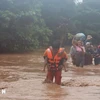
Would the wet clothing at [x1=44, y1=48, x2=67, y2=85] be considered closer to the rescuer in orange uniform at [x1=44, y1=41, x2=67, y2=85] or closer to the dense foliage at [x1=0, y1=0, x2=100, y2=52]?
the rescuer in orange uniform at [x1=44, y1=41, x2=67, y2=85]

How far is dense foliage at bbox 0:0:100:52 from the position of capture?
961 inches

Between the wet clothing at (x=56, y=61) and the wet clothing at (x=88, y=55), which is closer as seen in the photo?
the wet clothing at (x=56, y=61)

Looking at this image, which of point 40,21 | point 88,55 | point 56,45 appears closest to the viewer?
point 56,45

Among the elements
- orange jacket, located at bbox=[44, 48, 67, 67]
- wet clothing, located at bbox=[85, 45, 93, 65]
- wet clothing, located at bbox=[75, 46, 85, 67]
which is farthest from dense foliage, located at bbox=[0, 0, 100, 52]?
orange jacket, located at bbox=[44, 48, 67, 67]

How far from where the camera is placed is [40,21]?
93.8ft

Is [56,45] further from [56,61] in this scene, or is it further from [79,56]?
[79,56]

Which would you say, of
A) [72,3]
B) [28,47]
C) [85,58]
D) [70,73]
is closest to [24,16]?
[28,47]

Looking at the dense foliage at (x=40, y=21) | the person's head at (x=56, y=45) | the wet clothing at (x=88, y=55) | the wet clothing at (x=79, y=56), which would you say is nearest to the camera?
the person's head at (x=56, y=45)

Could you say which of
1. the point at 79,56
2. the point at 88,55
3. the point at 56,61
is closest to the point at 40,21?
the point at 88,55

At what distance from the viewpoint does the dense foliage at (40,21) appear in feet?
80.1

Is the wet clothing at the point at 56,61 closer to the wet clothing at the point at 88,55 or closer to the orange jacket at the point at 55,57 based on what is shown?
the orange jacket at the point at 55,57

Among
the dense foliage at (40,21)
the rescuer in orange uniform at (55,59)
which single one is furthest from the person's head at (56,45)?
the dense foliage at (40,21)

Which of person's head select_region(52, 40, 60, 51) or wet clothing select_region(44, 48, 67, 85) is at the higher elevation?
person's head select_region(52, 40, 60, 51)

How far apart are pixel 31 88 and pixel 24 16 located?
16.4m
